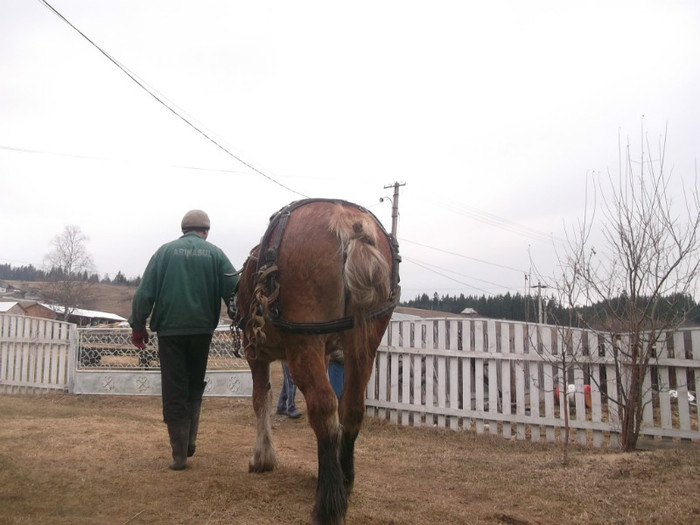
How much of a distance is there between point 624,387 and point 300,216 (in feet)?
13.8

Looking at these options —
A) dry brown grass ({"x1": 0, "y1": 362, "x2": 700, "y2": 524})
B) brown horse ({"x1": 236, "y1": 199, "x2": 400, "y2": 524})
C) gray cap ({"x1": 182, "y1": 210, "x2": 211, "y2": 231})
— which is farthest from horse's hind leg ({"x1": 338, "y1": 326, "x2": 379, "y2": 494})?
gray cap ({"x1": 182, "y1": 210, "x2": 211, "y2": 231})

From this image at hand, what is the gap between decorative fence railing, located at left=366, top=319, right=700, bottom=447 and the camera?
16.1 feet

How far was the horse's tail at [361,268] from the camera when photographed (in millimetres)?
2477

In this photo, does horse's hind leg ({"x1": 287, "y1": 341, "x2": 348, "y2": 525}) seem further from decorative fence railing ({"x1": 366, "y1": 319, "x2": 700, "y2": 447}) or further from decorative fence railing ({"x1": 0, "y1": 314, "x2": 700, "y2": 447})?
decorative fence railing ({"x1": 366, "y1": 319, "x2": 700, "y2": 447})

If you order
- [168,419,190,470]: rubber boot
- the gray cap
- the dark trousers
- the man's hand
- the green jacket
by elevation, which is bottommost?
[168,419,190,470]: rubber boot

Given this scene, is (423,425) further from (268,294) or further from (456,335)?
(268,294)

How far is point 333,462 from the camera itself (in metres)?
2.43

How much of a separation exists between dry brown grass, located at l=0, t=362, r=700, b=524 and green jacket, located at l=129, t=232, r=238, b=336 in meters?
1.06

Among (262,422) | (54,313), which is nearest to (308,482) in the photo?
(262,422)

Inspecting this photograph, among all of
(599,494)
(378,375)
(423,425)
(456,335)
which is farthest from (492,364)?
(599,494)

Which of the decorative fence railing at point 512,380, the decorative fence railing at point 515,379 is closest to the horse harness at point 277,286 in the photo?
the decorative fence railing at point 512,380

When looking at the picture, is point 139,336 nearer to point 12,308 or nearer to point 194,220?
point 194,220

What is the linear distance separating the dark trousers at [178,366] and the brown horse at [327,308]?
98 cm

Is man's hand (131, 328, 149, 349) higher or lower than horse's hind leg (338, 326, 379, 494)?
higher
